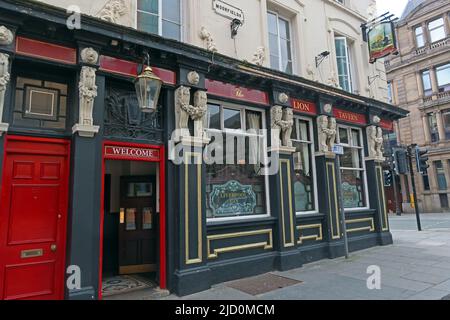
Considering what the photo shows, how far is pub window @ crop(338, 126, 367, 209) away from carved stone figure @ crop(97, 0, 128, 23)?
A: 24.0 ft

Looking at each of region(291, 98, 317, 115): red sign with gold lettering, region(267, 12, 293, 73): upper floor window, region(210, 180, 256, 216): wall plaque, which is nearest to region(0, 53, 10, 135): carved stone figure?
region(210, 180, 256, 216): wall plaque

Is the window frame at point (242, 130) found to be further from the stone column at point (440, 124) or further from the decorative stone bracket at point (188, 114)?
the stone column at point (440, 124)

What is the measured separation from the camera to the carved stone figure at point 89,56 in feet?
17.5

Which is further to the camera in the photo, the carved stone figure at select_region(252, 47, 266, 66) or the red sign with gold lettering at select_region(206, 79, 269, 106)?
the carved stone figure at select_region(252, 47, 266, 66)

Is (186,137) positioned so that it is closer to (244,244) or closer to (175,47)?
(175,47)

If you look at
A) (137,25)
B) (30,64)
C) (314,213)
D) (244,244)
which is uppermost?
(137,25)

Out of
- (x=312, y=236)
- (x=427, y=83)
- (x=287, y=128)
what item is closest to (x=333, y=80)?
(x=287, y=128)

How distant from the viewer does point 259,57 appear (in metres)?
8.02

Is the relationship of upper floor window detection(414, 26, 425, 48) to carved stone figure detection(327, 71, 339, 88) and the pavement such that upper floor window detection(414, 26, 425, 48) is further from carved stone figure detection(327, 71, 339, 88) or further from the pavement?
the pavement

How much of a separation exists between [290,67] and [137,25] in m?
4.65

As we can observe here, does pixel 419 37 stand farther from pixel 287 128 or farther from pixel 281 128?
pixel 281 128

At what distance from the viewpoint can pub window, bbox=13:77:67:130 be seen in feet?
16.8

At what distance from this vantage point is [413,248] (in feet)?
32.4
